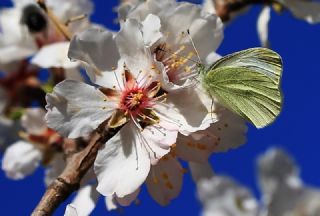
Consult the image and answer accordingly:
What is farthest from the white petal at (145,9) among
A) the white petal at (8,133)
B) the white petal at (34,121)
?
the white petal at (8,133)

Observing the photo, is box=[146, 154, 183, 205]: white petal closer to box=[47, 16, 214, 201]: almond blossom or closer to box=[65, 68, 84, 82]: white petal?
box=[47, 16, 214, 201]: almond blossom

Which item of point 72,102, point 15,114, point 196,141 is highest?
point 72,102

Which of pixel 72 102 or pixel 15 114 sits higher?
pixel 72 102

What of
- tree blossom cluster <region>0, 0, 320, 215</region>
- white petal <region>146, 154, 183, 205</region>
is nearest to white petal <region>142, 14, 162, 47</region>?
tree blossom cluster <region>0, 0, 320, 215</region>

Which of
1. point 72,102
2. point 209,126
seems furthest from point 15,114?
point 209,126

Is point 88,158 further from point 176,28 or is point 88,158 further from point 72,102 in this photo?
point 176,28
